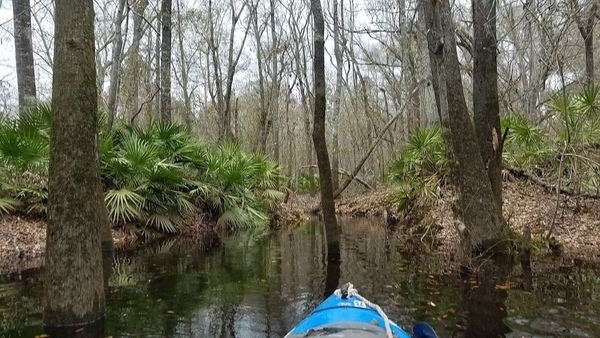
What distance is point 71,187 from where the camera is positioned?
3994mm

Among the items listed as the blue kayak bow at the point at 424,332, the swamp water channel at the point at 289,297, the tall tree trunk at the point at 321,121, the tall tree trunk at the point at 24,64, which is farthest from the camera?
the tall tree trunk at the point at 24,64

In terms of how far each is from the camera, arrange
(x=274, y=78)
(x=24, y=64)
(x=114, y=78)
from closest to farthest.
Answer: (x=24, y=64) → (x=114, y=78) → (x=274, y=78)

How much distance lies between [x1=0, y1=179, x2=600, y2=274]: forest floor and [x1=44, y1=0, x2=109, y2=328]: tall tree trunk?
13.0 feet

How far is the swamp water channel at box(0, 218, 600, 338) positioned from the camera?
4.43 meters

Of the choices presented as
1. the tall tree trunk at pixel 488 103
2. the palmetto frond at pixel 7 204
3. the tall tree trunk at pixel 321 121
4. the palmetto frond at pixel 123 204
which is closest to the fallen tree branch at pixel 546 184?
the tall tree trunk at pixel 488 103

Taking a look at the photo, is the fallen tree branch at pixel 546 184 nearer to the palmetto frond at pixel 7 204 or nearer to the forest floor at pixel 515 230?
the forest floor at pixel 515 230

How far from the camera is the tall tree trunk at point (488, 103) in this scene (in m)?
7.46

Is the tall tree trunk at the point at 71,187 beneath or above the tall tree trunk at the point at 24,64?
beneath

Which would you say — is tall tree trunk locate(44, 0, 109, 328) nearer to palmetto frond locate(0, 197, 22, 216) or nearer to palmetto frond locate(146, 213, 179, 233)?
palmetto frond locate(0, 197, 22, 216)

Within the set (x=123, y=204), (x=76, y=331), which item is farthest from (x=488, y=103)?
(x=123, y=204)

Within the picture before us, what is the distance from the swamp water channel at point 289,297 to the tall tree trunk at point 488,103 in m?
1.99

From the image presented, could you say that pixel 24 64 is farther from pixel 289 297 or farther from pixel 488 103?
pixel 488 103

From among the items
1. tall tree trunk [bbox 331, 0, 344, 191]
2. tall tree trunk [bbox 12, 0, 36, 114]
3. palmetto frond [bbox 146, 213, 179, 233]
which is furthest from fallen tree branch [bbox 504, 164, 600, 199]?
tall tree trunk [bbox 12, 0, 36, 114]

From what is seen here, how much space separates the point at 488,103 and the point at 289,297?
15.7ft
